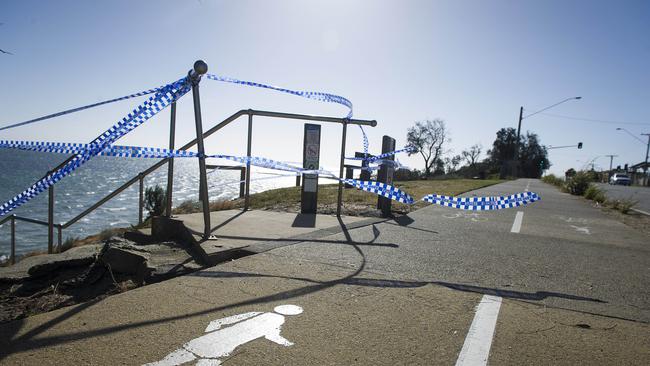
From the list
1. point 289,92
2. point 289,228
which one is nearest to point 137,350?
point 289,228

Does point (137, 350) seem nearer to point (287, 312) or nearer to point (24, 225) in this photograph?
point (287, 312)

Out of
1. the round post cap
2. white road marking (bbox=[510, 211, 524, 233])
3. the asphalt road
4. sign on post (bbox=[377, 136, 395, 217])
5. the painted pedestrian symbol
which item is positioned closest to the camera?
the painted pedestrian symbol

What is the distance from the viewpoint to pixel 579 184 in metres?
21.2

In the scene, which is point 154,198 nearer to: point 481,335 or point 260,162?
point 260,162

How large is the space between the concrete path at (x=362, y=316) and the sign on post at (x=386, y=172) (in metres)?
3.12

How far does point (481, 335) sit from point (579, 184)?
876 inches

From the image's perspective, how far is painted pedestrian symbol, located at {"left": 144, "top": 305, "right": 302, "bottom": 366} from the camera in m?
2.12

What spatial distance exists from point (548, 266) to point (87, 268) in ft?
15.8

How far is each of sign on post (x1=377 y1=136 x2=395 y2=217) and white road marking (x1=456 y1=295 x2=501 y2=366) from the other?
15.5ft

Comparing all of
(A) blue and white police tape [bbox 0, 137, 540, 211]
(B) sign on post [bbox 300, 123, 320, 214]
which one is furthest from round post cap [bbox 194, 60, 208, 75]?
(B) sign on post [bbox 300, 123, 320, 214]

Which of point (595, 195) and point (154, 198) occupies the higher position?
point (595, 195)

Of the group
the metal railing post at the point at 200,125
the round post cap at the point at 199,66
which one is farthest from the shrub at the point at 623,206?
the round post cap at the point at 199,66

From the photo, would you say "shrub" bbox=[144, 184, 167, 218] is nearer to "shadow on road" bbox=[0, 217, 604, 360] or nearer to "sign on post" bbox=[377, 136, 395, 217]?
"sign on post" bbox=[377, 136, 395, 217]

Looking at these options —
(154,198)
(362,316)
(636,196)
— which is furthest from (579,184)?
(362,316)
